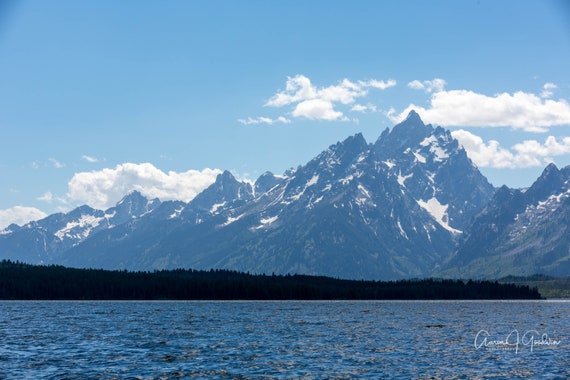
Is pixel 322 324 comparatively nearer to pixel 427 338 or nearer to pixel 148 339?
pixel 427 338

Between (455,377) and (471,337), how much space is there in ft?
157

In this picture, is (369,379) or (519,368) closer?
(369,379)

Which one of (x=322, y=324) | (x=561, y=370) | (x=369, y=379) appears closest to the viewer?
(x=369, y=379)

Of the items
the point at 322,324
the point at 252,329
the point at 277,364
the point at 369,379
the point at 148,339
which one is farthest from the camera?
the point at 322,324

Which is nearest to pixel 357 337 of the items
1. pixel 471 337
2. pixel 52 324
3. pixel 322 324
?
pixel 471 337

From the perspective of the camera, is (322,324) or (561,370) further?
(322,324)

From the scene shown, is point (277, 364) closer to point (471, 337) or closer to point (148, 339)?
point (148, 339)

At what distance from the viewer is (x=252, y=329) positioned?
13375cm

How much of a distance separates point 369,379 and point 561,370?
2314cm

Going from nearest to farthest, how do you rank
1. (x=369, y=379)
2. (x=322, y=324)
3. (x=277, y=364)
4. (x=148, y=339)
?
(x=369, y=379), (x=277, y=364), (x=148, y=339), (x=322, y=324)

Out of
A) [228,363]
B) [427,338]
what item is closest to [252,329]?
[427,338]

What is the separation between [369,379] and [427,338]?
4832 centimetres

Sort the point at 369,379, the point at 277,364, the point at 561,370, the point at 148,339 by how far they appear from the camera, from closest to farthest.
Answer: the point at 369,379, the point at 561,370, the point at 277,364, the point at 148,339

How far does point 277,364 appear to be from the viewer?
80500 millimetres
